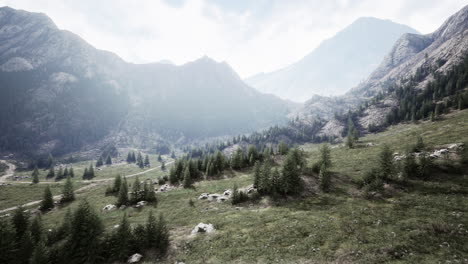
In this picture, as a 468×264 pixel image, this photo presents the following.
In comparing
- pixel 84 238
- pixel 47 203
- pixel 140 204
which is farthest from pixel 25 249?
pixel 47 203

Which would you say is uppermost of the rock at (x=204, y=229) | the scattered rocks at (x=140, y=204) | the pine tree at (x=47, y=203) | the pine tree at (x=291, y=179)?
the pine tree at (x=291, y=179)

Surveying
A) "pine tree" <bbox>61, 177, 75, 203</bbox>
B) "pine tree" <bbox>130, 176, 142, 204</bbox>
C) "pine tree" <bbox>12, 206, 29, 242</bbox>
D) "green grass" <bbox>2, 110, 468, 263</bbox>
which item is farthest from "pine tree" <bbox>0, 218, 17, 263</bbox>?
"pine tree" <bbox>61, 177, 75, 203</bbox>

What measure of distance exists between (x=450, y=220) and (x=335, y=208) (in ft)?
46.8

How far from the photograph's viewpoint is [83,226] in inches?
1190

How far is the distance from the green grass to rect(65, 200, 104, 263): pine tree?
30.1ft

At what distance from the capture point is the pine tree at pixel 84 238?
93.8ft

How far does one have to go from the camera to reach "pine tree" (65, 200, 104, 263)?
28.6 meters

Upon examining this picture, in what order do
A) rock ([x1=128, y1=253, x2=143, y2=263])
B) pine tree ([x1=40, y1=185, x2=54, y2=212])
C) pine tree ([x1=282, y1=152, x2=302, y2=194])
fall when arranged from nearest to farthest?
1. rock ([x1=128, y1=253, x2=143, y2=263])
2. pine tree ([x1=282, y1=152, x2=302, y2=194])
3. pine tree ([x1=40, y1=185, x2=54, y2=212])

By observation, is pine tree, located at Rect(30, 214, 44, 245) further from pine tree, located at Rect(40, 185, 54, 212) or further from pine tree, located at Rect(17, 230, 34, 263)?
pine tree, located at Rect(40, 185, 54, 212)

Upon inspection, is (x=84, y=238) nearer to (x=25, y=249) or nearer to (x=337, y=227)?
(x=25, y=249)

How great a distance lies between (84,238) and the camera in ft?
97.1

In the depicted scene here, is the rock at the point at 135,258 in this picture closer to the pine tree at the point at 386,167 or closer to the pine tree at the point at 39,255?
the pine tree at the point at 39,255

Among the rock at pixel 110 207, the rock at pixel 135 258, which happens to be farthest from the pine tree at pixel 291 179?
the rock at pixel 110 207

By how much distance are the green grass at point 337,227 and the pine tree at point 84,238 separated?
30.1 ft
